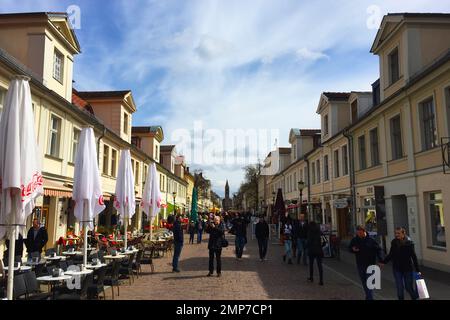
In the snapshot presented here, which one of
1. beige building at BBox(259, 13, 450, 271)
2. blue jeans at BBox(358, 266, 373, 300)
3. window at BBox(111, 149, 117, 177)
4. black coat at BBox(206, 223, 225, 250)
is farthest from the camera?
window at BBox(111, 149, 117, 177)

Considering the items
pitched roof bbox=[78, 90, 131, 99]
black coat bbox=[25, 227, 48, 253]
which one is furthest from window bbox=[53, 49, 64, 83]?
black coat bbox=[25, 227, 48, 253]

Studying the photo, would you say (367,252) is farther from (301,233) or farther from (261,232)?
(261,232)

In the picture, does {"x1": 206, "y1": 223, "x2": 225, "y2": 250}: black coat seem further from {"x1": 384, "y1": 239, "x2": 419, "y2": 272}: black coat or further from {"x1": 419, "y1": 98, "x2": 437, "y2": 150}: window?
{"x1": 419, "y1": 98, "x2": 437, "y2": 150}: window

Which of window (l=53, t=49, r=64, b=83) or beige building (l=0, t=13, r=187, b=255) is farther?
window (l=53, t=49, r=64, b=83)

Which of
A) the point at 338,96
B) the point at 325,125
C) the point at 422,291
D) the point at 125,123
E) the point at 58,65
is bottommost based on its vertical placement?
the point at 422,291

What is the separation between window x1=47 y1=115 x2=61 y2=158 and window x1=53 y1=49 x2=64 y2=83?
2.35 m

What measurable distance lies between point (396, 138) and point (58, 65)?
16349mm

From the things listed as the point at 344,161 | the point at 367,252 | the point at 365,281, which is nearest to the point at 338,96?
the point at 344,161

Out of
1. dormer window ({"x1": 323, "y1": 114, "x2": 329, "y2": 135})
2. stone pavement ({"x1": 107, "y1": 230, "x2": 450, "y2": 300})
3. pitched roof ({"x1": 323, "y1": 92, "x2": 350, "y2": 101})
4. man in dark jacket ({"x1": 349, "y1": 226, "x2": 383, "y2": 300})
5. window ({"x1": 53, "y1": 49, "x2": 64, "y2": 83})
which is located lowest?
stone pavement ({"x1": 107, "y1": 230, "x2": 450, "y2": 300})

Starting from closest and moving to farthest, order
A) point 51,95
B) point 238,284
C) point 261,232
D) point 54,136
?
1. point 238,284
2. point 261,232
3. point 51,95
4. point 54,136

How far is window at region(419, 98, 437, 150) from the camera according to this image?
1336cm

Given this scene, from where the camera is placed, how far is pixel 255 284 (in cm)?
1017

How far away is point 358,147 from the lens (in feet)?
70.1
